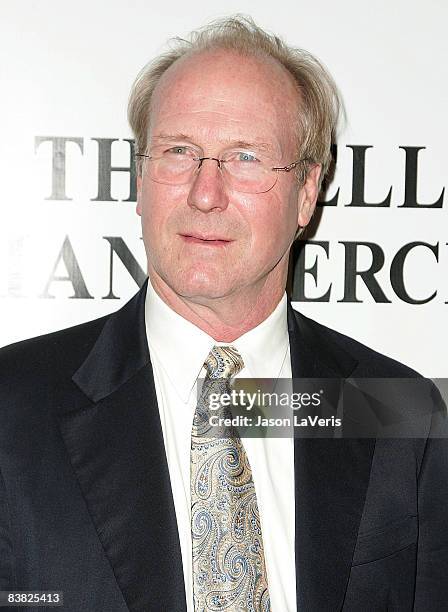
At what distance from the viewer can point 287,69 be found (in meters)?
1.73

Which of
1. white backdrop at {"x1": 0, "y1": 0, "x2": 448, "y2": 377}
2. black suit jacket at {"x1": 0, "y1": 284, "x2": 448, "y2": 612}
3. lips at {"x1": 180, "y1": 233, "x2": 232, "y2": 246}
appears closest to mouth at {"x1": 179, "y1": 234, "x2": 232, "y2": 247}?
lips at {"x1": 180, "y1": 233, "x2": 232, "y2": 246}

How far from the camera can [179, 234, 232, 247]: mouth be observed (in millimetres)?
1526

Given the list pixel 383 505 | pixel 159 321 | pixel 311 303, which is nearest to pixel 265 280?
pixel 159 321

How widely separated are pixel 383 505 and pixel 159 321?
554 millimetres

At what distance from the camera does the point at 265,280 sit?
1699 mm

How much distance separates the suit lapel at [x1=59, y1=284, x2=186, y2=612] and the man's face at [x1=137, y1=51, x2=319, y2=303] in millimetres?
206

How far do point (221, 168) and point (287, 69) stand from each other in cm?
32

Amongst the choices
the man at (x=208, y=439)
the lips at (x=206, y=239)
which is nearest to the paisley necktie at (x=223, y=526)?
the man at (x=208, y=439)

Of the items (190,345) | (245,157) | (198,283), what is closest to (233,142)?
(245,157)

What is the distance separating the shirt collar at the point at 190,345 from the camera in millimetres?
1599

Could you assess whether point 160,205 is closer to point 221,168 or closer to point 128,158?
point 221,168

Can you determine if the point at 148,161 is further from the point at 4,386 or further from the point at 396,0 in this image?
the point at 396,0

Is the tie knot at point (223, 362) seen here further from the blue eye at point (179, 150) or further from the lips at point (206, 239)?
the blue eye at point (179, 150)

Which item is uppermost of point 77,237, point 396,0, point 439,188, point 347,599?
point 396,0
